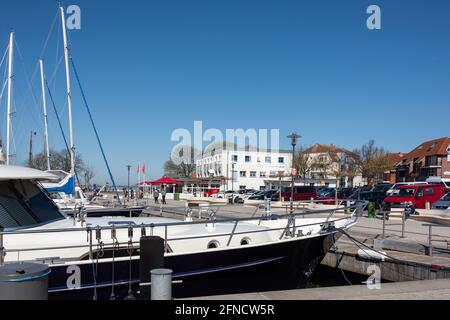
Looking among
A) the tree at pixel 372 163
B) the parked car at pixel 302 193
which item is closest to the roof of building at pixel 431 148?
the tree at pixel 372 163

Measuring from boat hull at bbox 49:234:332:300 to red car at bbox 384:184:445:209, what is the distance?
1953 centimetres

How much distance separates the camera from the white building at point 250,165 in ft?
286

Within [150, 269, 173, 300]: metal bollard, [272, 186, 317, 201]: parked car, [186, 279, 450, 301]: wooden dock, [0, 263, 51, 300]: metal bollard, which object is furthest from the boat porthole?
[272, 186, 317, 201]: parked car

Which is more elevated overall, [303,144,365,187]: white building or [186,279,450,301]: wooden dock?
[303,144,365,187]: white building

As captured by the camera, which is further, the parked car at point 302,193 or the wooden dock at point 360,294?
the parked car at point 302,193

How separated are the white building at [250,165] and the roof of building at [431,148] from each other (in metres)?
22.0

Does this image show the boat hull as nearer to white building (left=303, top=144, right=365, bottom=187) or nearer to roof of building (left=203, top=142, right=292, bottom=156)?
white building (left=303, top=144, right=365, bottom=187)

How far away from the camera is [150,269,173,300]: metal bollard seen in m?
→ 4.71

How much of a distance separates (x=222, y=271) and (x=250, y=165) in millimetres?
80841

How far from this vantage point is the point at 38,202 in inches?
336

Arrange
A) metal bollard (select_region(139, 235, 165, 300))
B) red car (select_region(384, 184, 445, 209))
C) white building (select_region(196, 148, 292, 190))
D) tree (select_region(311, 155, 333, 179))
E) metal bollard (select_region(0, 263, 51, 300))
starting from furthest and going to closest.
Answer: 1. white building (select_region(196, 148, 292, 190))
2. tree (select_region(311, 155, 333, 179))
3. red car (select_region(384, 184, 445, 209))
4. metal bollard (select_region(139, 235, 165, 300))
5. metal bollard (select_region(0, 263, 51, 300))

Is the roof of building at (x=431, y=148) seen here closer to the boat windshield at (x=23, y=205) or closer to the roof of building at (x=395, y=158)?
the roof of building at (x=395, y=158)
